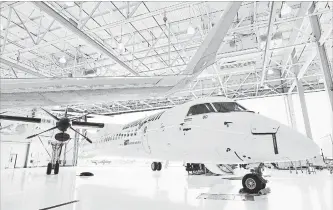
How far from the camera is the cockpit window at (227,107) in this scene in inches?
253

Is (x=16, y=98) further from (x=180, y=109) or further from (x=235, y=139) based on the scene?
(x=180, y=109)

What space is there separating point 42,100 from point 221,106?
5.27 meters

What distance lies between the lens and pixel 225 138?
5.75 metres

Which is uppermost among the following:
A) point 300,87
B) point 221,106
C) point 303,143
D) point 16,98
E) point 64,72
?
point 64,72

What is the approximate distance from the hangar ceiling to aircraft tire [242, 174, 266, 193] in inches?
286

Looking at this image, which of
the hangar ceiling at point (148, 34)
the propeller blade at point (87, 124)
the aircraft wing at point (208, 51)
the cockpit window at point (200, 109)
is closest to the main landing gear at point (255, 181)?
the cockpit window at point (200, 109)

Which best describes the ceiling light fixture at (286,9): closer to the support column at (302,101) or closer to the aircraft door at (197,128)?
the support column at (302,101)

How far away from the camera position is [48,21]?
1402 cm

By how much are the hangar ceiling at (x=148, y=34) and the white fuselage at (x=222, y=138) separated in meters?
5.90

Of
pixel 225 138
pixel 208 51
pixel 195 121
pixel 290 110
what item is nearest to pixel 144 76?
pixel 208 51

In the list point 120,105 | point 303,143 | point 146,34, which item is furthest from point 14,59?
point 303,143

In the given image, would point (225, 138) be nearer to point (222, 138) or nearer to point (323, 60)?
point (222, 138)

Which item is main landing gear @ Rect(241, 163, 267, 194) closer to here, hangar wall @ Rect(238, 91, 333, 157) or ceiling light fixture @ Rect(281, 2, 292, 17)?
ceiling light fixture @ Rect(281, 2, 292, 17)

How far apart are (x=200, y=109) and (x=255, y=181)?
2.55 m
